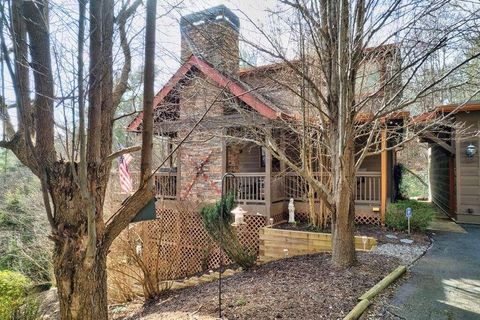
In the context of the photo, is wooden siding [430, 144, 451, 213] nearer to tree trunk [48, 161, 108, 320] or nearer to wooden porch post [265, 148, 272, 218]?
wooden porch post [265, 148, 272, 218]

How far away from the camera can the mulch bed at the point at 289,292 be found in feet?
12.8

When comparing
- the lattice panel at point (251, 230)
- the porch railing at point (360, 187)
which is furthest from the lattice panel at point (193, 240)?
the porch railing at point (360, 187)

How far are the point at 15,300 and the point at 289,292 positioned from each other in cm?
420

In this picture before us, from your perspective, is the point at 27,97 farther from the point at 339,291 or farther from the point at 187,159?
the point at 187,159

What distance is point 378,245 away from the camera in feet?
23.8

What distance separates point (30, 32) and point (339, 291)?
15.2 feet

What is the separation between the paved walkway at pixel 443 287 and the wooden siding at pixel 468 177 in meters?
3.32

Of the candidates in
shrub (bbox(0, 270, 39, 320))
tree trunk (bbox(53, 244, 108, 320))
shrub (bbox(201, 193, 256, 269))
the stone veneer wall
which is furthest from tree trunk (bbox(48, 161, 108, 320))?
the stone veneer wall

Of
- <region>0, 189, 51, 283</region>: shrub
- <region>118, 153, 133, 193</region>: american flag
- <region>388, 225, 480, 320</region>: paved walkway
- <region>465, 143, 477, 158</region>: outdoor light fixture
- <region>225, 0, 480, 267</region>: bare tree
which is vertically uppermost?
<region>225, 0, 480, 267</region>: bare tree

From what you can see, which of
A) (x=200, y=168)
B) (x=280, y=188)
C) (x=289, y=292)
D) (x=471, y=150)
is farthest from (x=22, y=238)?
(x=471, y=150)

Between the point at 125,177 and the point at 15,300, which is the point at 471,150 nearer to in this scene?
the point at 125,177

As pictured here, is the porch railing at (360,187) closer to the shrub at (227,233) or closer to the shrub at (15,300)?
the shrub at (227,233)

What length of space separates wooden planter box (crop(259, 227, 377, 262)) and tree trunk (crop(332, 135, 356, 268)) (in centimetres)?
207

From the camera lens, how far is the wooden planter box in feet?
24.4
